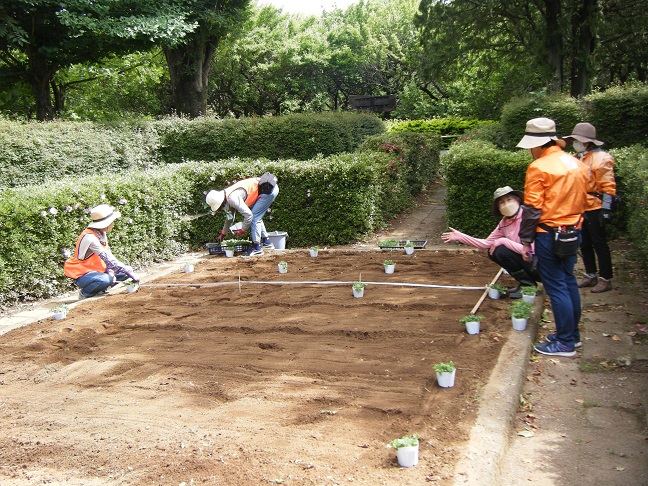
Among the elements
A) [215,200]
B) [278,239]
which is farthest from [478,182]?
[215,200]

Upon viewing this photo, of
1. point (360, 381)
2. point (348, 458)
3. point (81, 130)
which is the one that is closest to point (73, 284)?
point (360, 381)

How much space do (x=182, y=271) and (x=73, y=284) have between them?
5.22ft

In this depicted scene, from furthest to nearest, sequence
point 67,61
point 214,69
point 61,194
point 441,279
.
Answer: point 214,69 < point 67,61 < point 61,194 < point 441,279

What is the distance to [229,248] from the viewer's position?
10.5 metres

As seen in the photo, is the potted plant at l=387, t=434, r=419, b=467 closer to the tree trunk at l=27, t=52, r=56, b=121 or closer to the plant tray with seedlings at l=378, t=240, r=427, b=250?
the plant tray with seedlings at l=378, t=240, r=427, b=250

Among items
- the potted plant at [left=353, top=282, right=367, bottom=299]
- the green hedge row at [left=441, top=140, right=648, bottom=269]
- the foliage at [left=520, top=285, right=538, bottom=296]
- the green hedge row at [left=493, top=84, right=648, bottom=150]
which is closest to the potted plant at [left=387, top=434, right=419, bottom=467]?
the foliage at [left=520, top=285, right=538, bottom=296]

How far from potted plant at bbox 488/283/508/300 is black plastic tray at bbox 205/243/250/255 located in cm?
498

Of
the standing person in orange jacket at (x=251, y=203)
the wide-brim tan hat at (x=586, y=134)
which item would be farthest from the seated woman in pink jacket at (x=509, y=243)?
the standing person in orange jacket at (x=251, y=203)

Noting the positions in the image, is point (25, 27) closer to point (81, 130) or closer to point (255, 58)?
point (81, 130)

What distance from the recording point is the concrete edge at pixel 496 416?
3.49 metres

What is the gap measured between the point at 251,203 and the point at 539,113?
754 cm

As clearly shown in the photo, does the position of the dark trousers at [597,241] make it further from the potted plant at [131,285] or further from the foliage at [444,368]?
the potted plant at [131,285]

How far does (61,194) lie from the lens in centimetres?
867

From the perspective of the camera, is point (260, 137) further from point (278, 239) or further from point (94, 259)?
point (94, 259)
